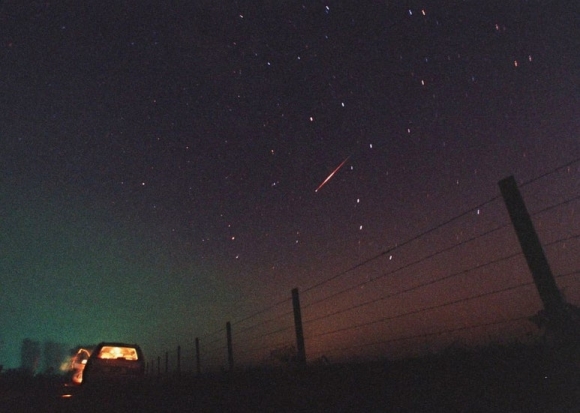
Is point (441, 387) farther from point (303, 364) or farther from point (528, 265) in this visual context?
point (303, 364)

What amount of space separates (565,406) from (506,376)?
523 mm

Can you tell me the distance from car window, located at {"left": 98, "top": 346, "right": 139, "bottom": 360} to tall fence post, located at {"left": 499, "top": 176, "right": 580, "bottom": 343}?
1064 cm

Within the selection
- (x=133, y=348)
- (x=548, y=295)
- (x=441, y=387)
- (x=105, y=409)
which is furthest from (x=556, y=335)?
(x=133, y=348)

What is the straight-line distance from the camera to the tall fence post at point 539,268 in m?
3.23

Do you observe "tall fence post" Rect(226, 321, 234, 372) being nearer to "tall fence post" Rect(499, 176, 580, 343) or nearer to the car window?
the car window

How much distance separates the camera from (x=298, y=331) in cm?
780

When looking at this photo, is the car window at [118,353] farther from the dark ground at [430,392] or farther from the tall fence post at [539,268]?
the tall fence post at [539,268]

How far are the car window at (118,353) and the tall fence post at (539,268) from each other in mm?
10643

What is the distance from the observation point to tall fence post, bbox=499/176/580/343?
10.6ft

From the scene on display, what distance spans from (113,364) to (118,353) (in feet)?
1.20

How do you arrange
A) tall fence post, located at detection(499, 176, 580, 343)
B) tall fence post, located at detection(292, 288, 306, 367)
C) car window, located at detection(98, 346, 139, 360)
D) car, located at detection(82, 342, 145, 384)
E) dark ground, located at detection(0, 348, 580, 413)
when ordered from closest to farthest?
dark ground, located at detection(0, 348, 580, 413) → tall fence post, located at detection(499, 176, 580, 343) → tall fence post, located at detection(292, 288, 306, 367) → car, located at detection(82, 342, 145, 384) → car window, located at detection(98, 346, 139, 360)

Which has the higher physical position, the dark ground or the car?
the car

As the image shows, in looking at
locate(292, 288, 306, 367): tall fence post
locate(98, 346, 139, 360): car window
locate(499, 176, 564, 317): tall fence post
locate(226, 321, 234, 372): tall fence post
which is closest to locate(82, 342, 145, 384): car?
locate(98, 346, 139, 360): car window

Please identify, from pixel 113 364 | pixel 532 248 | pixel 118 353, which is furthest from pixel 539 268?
pixel 118 353
